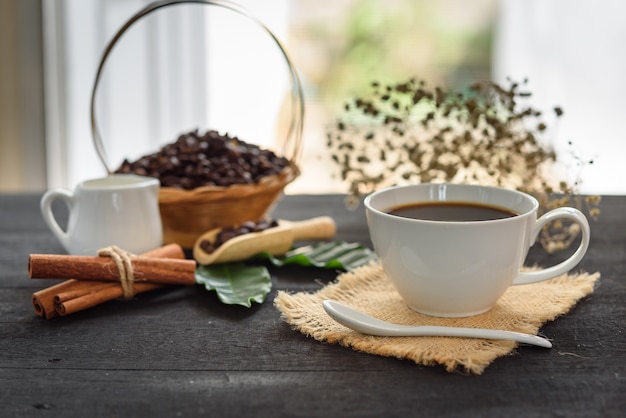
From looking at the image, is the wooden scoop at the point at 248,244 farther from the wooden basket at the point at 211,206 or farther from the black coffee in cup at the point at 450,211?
the black coffee in cup at the point at 450,211

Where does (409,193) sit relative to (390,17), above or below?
below

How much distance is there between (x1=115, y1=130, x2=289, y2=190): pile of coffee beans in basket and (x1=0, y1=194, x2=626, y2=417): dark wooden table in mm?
277

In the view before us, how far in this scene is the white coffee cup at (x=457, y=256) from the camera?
76 cm

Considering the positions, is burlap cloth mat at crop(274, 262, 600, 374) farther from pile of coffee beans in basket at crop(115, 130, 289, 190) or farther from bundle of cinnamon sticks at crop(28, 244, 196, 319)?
pile of coffee beans in basket at crop(115, 130, 289, 190)

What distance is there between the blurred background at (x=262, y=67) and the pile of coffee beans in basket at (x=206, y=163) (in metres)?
1.55

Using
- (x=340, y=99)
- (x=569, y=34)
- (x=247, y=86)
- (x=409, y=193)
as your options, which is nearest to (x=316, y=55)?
(x=340, y=99)

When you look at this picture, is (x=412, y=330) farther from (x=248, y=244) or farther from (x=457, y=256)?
(x=248, y=244)

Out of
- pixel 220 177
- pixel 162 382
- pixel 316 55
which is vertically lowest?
pixel 162 382

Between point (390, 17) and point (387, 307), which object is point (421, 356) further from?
point (390, 17)

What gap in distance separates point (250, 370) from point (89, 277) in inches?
12.2

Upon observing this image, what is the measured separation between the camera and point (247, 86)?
3.12m

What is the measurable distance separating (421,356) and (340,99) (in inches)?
117

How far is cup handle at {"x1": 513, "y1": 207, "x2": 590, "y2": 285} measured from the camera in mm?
815

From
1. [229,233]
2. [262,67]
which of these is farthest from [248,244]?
[262,67]
